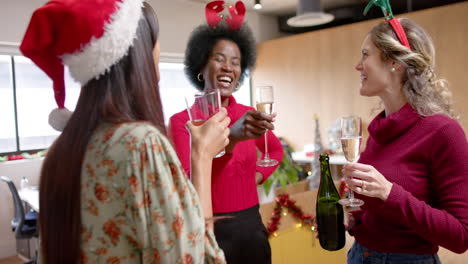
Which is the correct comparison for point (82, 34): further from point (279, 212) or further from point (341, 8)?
point (341, 8)

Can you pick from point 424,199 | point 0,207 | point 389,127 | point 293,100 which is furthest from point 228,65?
point 293,100

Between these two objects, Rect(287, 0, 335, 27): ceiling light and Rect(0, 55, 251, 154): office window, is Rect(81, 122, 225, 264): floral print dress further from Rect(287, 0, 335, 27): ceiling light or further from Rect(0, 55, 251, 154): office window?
Rect(0, 55, 251, 154): office window

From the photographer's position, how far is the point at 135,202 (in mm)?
751

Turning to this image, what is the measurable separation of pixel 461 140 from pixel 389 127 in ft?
0.69

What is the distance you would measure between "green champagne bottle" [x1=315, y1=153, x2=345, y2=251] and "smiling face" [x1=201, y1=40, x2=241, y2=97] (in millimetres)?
607

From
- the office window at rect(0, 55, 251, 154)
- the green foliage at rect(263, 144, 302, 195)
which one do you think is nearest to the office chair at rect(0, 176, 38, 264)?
the office window at rect(0, 55, 251, 154)

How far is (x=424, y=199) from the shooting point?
48.1 inches

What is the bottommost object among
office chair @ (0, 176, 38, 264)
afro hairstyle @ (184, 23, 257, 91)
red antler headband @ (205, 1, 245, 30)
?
office chair @ (0, 176, 38, 264)

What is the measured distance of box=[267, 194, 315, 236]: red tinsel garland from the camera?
222 cm

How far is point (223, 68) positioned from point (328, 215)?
0.82m

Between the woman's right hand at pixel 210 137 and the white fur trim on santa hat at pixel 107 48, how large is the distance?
0.90ft

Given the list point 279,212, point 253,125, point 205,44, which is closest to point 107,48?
point 253,125

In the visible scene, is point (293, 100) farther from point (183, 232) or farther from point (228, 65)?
point (183, 232)

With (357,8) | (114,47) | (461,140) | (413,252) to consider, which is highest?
(357,8)
